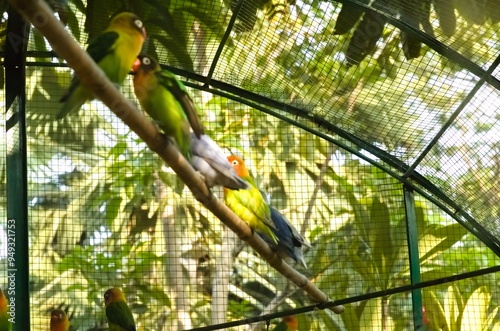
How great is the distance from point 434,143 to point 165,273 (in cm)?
210

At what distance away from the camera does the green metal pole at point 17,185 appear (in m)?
1.65

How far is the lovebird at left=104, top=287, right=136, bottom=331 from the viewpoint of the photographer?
1.66m

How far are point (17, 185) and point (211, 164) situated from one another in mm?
718

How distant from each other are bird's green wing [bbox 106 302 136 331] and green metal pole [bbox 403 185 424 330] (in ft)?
2.58

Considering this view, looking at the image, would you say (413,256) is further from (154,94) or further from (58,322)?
(154,94)

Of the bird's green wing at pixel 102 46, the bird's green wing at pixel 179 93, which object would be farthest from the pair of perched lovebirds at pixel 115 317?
the bird's green wing at pixel 102 46

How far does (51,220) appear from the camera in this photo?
3.61 m

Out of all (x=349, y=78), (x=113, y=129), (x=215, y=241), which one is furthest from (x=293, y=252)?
(x=215, y=241)

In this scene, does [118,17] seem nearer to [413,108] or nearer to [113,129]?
[413,108]

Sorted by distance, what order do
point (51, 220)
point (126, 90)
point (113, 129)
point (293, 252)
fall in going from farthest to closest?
1. point (51, 220)
2. point (113, 129)
3. point (126, 90)
4. point (293, 252)

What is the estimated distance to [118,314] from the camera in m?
1.66

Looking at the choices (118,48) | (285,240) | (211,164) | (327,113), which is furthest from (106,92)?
(327,113)

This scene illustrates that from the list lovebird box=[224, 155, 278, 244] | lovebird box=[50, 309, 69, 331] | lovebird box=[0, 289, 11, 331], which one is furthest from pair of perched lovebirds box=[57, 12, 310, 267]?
lovebird box=[50, 309, 69, 331]

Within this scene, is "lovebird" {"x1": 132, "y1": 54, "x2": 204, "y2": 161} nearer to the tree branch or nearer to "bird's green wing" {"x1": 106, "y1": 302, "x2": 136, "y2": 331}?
the tree branch
